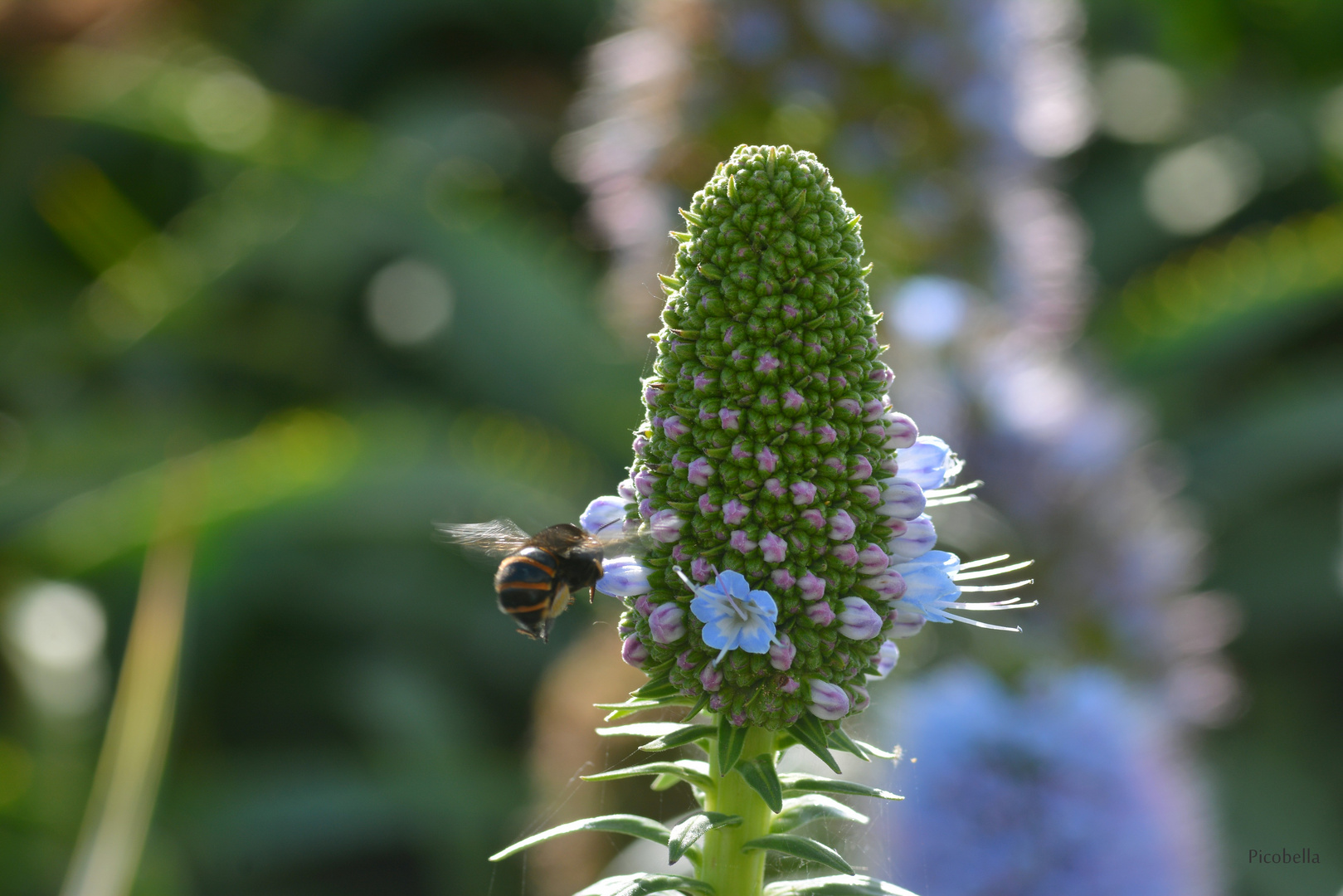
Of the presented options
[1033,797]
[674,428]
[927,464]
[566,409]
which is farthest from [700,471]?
[566,409]

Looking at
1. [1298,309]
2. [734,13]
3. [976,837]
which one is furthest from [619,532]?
[1298,309]

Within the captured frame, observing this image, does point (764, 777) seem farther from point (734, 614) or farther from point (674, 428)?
point (674, 428)

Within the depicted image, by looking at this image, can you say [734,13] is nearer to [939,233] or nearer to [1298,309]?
[939,233]

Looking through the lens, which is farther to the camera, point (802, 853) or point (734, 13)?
point (734, 13)

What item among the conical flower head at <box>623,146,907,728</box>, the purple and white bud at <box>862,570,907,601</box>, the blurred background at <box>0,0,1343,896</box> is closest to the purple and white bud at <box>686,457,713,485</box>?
the conical flower head at <box>623,146,907,728</box>

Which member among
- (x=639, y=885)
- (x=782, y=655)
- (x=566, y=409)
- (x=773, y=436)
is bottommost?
(x=639, y=885)

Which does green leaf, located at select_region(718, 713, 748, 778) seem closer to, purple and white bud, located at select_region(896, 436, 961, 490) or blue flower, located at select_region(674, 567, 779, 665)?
blue flower, located at select_region(674, 567, 779, 665)
